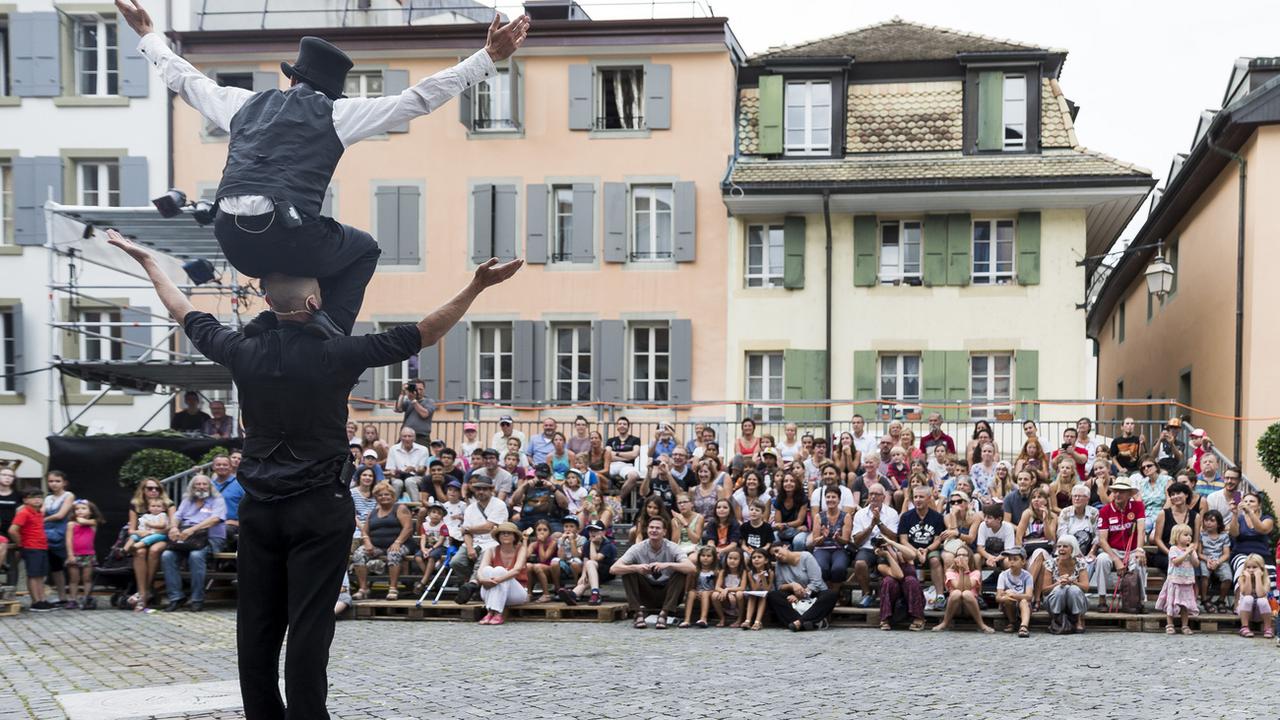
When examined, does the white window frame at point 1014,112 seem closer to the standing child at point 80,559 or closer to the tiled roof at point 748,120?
the tiled roof at point 748,120

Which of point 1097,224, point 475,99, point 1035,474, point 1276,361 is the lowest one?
point 1035,474

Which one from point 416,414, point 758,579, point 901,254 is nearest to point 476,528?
point 758,579

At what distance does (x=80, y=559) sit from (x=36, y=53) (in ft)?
47.1

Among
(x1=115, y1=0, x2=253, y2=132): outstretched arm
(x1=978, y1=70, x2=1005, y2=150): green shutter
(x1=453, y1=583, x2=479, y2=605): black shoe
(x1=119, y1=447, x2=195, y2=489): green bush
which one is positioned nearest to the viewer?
(x1=115, y1=0, x2=253, y2=132): outstretched arm

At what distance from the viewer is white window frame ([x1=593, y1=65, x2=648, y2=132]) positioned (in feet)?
83.0

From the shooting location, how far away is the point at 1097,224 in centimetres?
2494

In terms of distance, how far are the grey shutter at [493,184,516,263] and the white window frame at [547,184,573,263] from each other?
2.46ft

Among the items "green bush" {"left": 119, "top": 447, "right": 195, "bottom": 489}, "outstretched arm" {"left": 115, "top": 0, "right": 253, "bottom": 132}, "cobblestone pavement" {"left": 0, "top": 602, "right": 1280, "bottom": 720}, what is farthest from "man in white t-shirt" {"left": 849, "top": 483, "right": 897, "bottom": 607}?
"outstretched arm" {"left": 115, "top": 0, "right": 253, "bottom": 132}

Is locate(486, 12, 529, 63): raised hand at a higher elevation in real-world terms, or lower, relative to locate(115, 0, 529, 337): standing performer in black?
higher

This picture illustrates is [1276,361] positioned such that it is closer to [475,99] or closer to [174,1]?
[475,99]

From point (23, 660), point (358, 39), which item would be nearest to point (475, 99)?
point (358, 39)

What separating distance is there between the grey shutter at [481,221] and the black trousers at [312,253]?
2113cm

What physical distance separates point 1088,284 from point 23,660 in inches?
786

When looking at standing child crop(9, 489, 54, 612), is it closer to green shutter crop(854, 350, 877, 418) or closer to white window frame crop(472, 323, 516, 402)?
white window frame crop(472, 323, 516, 402)
